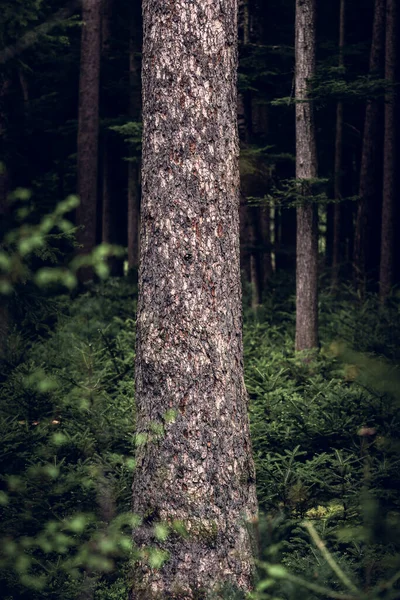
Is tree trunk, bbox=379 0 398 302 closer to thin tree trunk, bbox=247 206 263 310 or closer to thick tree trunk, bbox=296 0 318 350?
thin tree trunk, bbox=247 206 263 310

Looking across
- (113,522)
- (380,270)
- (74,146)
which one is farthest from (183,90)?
(74,146)

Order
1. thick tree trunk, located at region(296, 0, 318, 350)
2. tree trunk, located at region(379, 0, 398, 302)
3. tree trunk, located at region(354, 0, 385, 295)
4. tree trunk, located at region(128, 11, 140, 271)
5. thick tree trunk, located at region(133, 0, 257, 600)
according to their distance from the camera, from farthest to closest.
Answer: tree trunk, located at region(128, 11, 140, 271) < tree trunk, located at region(354, 0, 385, 295) < tree trunk, located at region(379, 0, 398, 302) < thick tree trunk, located at region(296, 0, 318, 350) < thick tree trunk, located at region(133, 0, 257, 600)

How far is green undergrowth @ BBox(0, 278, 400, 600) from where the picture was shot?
3.93 m

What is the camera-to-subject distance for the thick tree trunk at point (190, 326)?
13.8ft

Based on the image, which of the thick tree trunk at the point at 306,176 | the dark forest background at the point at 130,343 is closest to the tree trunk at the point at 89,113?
the dark forest background at the point at 130,343

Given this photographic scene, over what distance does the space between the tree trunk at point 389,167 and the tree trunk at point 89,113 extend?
732cm

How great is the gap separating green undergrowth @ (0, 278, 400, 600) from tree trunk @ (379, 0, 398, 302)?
3.93 meters

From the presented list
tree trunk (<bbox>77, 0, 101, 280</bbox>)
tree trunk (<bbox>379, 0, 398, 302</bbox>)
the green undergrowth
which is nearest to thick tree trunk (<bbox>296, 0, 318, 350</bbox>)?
the green undergrowth

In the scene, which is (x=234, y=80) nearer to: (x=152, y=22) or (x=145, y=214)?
(x=152, y=22)

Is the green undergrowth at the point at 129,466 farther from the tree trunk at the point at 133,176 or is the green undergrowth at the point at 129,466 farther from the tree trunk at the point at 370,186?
the tree trunk at the point at 133,176

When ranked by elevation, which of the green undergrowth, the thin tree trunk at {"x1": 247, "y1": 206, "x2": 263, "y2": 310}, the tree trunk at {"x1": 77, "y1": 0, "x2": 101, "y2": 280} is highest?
the tree trunk at {"x1": 77, "y1": 0, "x2": 101, "y2": 280}

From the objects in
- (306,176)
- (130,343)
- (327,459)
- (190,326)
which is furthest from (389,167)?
(190,326)

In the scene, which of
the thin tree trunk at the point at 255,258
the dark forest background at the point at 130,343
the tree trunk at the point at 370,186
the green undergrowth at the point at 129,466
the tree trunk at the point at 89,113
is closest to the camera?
the dark forest background at the point at 130,343

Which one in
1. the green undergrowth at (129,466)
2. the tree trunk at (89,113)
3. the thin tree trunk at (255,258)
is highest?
the tree trunk at (89,113)
